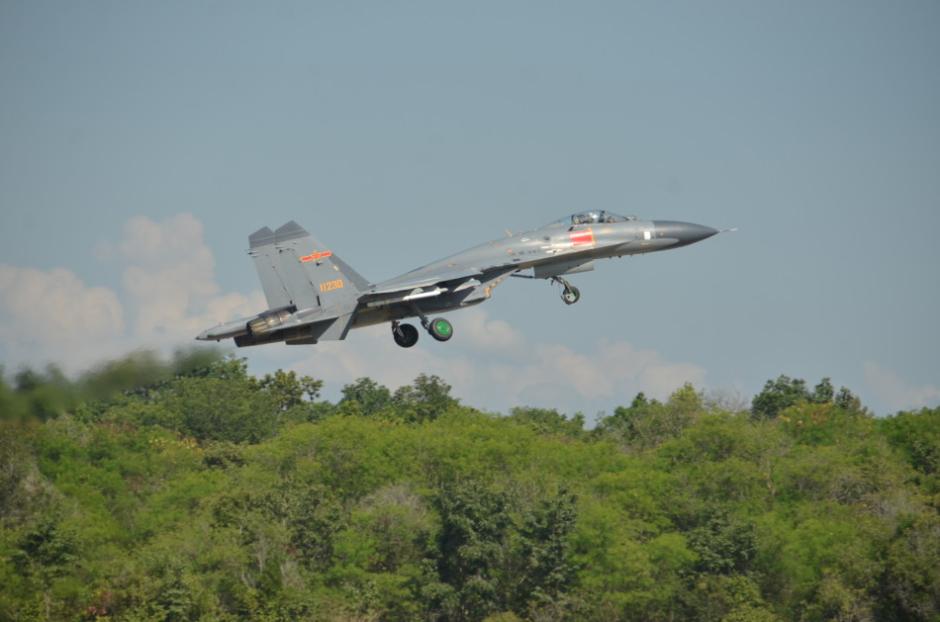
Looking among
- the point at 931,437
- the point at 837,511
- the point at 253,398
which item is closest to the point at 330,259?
the point at 837,511

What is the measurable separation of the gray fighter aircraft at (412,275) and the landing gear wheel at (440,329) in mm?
29

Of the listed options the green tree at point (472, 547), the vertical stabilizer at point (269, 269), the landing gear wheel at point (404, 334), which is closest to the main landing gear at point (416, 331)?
the landing gear wheel at point (404, 334)

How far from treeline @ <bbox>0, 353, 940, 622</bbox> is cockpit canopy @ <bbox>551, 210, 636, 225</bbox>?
38.7 ft

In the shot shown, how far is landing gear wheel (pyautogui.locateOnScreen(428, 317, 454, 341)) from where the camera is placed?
140 ft

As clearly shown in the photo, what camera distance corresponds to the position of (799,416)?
10256 centimetres

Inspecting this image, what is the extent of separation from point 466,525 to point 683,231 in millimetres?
24580

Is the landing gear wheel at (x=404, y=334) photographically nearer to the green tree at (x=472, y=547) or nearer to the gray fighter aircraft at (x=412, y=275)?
the gray fighter aircraft at (x=412, y=275)

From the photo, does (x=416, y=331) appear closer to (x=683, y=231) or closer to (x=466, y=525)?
(x=683, y=231)

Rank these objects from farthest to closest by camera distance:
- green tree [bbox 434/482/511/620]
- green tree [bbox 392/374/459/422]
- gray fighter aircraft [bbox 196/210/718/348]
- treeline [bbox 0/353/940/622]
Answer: green tree [bbox 392/374/459/422], green tree [bbox 434/482/511/620], treeline [bbox 0/353/940/622], gray fighter aircraft [bbox 196/210/718/348]

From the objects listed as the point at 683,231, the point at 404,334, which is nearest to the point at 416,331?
the point at 404,334

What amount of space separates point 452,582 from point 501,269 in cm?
2748

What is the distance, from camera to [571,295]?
4556 centimetres

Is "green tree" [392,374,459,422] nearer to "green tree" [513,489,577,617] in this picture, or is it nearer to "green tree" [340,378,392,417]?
"green tree" [340,378,392,417]

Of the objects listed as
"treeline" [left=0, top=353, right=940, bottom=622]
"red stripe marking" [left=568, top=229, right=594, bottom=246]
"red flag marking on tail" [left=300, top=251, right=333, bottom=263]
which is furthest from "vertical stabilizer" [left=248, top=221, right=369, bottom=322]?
"red stripe marking" [left=568, top=229, right=594, bottom=246]
